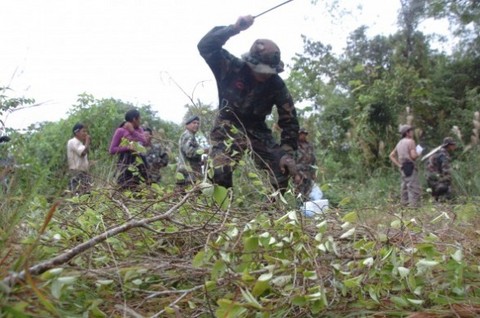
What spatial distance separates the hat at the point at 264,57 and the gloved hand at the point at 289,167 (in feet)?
2.39

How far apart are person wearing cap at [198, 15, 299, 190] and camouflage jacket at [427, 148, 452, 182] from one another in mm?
4834

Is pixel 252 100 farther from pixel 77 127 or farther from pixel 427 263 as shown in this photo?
pixel 427 263

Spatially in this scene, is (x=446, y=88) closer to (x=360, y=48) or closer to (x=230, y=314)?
(x=360, y=48)

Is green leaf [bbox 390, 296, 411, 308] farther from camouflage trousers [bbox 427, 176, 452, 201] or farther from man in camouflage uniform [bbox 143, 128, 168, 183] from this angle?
camouflage trousers [bbox 427, 176, 452, 201]

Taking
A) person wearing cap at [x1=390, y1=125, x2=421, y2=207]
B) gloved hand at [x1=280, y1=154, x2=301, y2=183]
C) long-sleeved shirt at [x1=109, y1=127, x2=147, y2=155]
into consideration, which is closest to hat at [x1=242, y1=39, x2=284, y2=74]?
gloved hand at [x1=280, y1=154, x2=301, y2=183]

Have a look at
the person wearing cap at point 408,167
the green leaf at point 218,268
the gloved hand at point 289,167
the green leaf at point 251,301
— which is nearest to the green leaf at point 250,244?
the green leaf at point 218,268

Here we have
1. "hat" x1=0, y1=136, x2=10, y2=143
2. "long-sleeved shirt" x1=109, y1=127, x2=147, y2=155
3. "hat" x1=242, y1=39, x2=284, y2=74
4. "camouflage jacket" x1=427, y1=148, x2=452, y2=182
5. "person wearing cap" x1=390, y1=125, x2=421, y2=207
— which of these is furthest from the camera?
"camouflage jacket" x1=427, y1=148, x2=452, y2=182

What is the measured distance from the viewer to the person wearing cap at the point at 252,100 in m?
4.21

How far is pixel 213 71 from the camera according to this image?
4391 mm

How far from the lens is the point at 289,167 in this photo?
450 centimetres

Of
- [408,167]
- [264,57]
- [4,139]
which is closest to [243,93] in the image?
[264,57]

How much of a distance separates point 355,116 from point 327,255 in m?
12.3

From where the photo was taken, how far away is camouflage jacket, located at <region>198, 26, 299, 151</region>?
4.20 meters

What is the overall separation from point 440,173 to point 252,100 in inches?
214
